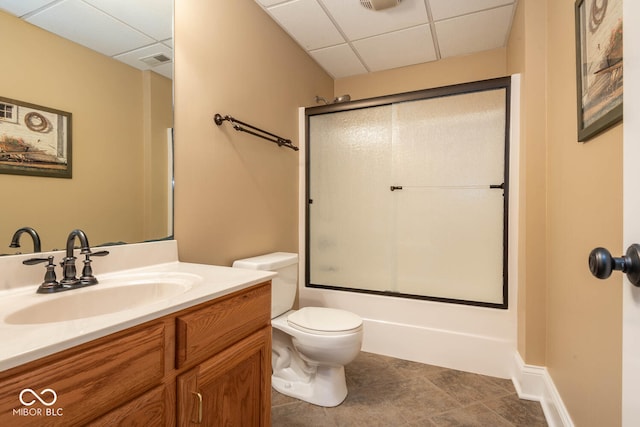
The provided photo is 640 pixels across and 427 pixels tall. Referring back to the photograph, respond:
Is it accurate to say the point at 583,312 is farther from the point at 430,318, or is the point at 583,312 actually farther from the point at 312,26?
the point at 312,26

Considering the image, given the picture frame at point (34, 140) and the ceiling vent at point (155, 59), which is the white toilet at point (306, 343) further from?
the ceiling vent at point (155, 59)

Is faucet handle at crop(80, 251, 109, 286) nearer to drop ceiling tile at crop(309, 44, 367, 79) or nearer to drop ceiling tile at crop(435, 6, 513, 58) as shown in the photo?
drop ceiling tile at crop(309, 44, 367, 79)

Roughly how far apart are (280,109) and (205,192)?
0.99 metres

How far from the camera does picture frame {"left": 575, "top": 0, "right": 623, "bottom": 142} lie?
35.9 inches

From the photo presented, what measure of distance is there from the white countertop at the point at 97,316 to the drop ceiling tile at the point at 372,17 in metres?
1.80

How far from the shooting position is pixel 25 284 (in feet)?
3.18

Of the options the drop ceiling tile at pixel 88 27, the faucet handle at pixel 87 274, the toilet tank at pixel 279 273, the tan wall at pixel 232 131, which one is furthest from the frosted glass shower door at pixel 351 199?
the faucet handle at pixel 87 274

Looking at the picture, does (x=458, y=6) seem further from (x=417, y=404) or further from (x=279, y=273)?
(x=417, y=404)

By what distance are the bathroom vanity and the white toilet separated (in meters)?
0.47

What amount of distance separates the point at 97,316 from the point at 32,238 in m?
0.49

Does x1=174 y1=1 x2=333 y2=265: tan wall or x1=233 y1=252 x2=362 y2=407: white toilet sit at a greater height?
x1=174 y1=1 x2=333 y2=265: tan wall

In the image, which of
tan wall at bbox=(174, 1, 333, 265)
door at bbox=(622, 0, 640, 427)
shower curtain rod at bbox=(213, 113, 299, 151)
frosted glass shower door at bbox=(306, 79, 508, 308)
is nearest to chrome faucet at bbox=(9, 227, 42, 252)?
tan wall at bbox=(174, 1, 333, 265)

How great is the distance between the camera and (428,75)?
277 cm

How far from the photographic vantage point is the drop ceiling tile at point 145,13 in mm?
1266
